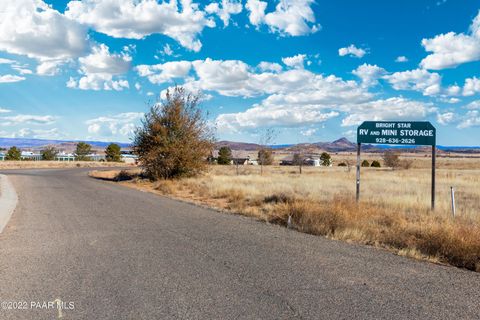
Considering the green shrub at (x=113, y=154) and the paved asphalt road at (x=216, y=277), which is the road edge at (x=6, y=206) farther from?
the green shrub at (x=113, y=154)

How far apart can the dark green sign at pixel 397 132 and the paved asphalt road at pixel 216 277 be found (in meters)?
6.71

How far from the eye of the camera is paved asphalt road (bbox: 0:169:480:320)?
5.18 meters

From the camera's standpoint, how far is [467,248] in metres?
8.00

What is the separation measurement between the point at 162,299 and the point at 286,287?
1.71 meters

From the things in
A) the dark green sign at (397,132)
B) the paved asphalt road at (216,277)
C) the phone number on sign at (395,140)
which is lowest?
the paved asphalt road at (216,277)

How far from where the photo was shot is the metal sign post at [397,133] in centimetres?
1503

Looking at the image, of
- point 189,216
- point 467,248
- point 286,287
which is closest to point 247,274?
point 286,287

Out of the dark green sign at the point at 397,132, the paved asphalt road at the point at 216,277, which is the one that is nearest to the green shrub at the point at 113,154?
the dark green sign at the point at 397,132

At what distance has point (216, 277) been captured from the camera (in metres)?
6.50

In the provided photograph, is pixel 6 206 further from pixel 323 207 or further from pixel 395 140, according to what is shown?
pixel 395 140

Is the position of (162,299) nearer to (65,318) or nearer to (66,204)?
(65,318)

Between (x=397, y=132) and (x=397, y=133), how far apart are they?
0.12ft

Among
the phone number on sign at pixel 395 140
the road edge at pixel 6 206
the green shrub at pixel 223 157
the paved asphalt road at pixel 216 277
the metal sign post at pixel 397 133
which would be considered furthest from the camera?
the green shrub at pixel 223 157

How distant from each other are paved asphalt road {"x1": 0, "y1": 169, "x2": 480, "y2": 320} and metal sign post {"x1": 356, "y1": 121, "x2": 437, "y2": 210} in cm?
669
